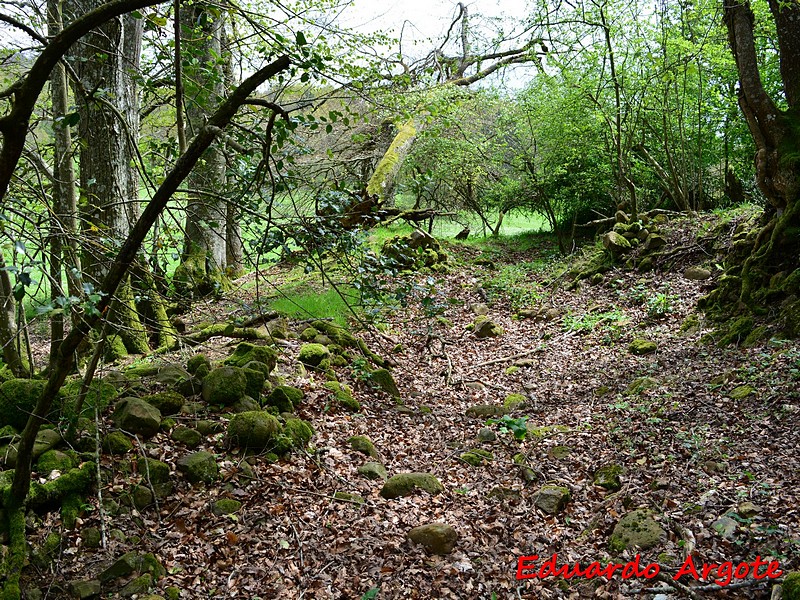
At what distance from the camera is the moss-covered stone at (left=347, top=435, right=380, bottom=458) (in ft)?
16.9

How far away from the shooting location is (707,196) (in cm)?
1377

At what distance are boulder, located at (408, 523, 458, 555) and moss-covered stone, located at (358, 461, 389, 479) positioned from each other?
89 cm

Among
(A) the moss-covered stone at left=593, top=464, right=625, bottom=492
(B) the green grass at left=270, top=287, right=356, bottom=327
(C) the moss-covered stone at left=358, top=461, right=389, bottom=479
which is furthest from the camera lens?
(B) the green grass at left=270, top=287, right=356, bottom=327

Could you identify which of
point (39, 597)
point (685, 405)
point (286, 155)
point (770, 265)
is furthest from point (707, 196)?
point (39, 597)

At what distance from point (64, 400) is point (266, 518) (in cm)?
171

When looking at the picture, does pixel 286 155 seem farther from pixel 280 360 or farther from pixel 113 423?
pixel 280 360

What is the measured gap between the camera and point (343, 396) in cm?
597

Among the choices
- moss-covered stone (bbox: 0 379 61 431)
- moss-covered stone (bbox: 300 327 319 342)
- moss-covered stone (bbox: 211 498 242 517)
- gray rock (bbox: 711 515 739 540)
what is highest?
moss-covered stone (bbox: 0 379 61 431)

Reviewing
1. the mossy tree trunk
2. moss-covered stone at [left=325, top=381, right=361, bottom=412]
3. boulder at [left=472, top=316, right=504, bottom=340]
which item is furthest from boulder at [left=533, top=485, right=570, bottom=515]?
boulder at [left=472, top=316, right=504, bottom=340]

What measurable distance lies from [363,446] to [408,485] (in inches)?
28.8

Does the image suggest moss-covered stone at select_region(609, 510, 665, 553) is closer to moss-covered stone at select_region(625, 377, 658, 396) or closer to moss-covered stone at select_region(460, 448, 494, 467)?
moss-covered stone at select_region(460, 448, 494, 467)

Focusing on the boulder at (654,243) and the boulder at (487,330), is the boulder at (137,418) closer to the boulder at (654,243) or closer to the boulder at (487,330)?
the boulder at (487,330)

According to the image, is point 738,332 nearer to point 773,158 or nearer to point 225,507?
point 773,158

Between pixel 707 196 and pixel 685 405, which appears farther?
pixel 707 196
